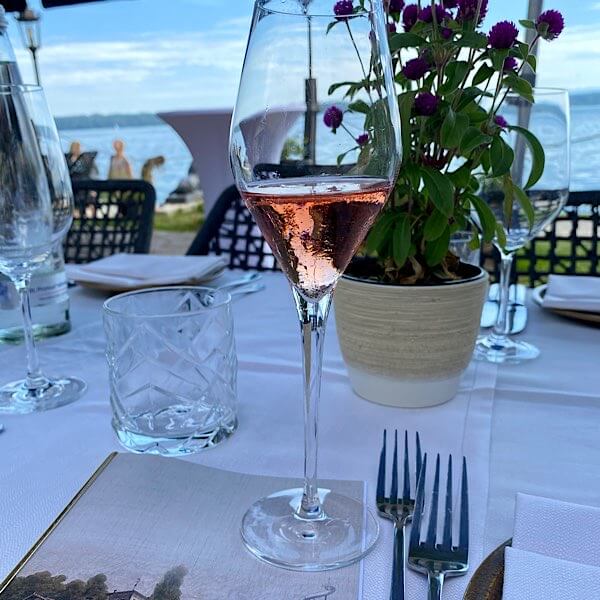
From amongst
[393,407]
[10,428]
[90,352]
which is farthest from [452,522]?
[90,352]

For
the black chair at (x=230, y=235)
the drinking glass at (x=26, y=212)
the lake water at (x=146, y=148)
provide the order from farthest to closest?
the lake water at (x=146, y=148) < the black chair at (x=230, y=235) < the drinking glass at (x=26, y=212)

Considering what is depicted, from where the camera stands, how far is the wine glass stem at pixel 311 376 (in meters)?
0.42

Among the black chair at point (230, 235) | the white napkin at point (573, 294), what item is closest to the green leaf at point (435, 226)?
the white napkin at point (573, 294)

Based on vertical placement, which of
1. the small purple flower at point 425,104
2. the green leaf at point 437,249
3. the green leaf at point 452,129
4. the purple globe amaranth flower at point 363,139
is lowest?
the green leaf at point 437,249

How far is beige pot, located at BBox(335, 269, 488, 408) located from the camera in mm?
580

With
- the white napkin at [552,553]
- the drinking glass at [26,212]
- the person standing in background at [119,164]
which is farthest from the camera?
the person standing in background at [119,164]

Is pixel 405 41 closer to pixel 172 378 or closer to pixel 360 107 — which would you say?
pixel 360 107

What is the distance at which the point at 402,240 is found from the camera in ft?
1.91

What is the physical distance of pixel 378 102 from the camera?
379mm

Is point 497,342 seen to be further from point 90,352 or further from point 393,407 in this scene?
point 90,352

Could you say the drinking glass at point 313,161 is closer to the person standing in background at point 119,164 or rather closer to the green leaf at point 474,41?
the green leaf at point 474,41

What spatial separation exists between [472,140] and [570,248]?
34.2 inches

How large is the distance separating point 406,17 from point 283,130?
30 centimetres

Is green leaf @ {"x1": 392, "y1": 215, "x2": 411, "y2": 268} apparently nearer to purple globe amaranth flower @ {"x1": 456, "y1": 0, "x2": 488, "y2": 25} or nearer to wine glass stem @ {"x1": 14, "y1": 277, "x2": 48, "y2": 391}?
purple globe amaranth flower @ {"x1": 456, "y1": 0, "x2": 488, "y2": 25}
